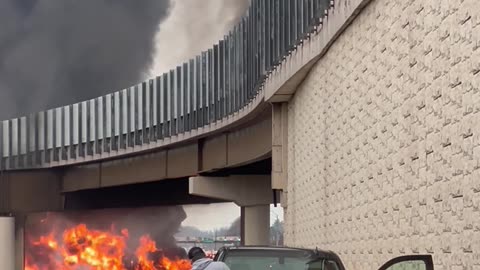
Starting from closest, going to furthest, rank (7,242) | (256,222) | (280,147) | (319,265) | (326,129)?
(319,265), (326,129), (280,147), (256,222), (7,242)

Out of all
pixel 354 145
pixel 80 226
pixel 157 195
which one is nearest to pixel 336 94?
pixel 354 145

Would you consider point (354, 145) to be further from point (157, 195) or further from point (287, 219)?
point (157, 195)

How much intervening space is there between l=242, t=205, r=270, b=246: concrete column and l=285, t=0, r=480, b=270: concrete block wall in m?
19.1

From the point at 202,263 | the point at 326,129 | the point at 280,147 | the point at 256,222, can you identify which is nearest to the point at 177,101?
the point at 256,222

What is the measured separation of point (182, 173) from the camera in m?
36.3

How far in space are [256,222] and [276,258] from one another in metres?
28.4

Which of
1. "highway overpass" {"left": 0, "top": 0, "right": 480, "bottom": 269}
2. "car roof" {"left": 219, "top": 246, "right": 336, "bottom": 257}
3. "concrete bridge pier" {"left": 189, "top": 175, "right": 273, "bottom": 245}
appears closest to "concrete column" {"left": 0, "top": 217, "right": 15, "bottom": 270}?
"highway overpass" {"left": 0, "top": 0, "right": 480, "bottom": 269}

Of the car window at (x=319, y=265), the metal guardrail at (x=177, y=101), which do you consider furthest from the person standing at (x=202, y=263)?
the metal guardrail at (x=177, y=101)

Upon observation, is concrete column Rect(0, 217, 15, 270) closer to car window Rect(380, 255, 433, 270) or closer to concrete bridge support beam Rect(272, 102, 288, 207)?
concrete bridge support beam Rect(272, 102, 288, 207)

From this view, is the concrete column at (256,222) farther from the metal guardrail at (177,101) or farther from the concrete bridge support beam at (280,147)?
the concrete bridge support beam at (280,147)

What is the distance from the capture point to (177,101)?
122 ft

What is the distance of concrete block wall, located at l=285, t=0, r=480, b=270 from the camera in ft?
28.4

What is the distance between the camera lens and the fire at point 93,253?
5147 cm

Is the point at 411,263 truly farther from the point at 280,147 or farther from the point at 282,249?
the point at 280,147
